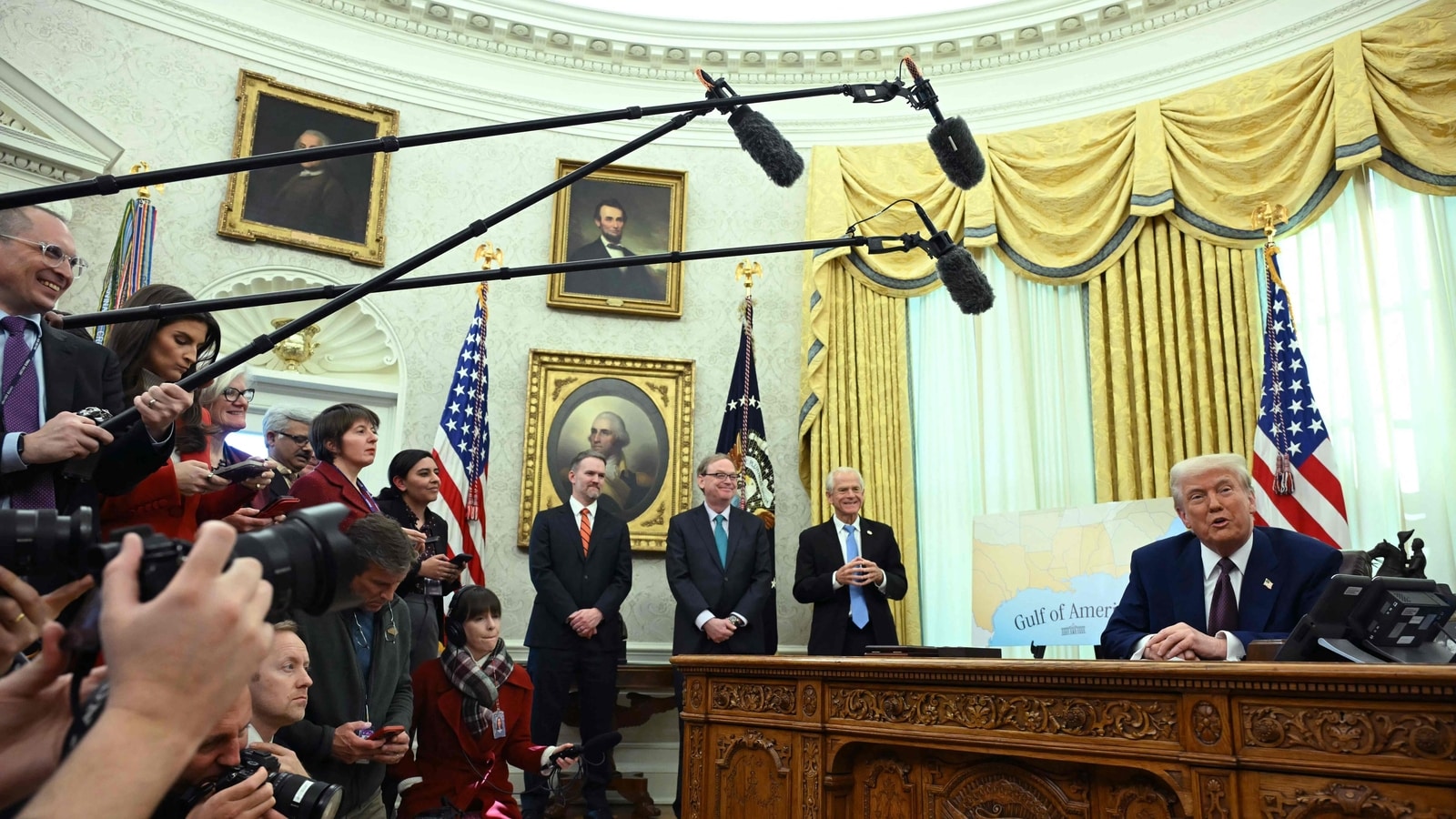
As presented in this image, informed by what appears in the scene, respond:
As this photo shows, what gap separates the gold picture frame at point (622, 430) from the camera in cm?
693

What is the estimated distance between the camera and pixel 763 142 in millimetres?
2947

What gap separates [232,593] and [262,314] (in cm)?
640

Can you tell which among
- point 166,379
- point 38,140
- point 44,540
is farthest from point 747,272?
point 44,540

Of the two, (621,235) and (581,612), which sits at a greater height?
(621,235)

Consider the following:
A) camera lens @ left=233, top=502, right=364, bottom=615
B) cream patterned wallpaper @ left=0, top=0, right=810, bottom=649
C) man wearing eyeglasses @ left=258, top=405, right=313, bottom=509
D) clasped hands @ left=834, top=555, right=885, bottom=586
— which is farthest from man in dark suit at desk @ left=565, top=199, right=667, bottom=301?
camera lens @ left=233, top=502, right=364, bottom=615

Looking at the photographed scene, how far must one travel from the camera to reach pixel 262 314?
6707mm

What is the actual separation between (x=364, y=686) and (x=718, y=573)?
9.34 ft

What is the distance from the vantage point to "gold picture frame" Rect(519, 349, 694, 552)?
6.93m

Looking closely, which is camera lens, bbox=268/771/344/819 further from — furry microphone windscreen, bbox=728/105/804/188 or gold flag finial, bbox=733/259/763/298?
gold flag finial, bbox=733/259/763/298

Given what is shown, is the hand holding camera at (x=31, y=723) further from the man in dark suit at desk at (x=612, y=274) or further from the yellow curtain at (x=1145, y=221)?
the man in dark suit at desk at (x=612, y=274)

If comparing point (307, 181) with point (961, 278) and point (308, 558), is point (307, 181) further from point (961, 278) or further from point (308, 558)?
point (308, 558)

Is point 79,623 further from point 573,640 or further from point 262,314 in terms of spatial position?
point 262,314

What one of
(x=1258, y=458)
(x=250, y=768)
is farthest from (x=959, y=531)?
(x=250, y=768)

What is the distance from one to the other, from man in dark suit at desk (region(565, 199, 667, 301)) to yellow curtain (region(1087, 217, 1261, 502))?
115 inches
